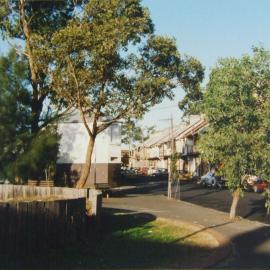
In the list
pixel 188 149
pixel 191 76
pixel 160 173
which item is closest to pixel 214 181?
pixel 191 76

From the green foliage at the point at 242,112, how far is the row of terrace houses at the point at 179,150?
22.9m

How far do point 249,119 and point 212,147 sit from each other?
86.2 inches

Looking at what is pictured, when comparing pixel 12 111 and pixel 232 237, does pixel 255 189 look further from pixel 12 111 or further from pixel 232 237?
pixel 232 237

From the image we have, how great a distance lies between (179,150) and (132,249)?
7719 centimetres

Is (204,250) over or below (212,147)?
below

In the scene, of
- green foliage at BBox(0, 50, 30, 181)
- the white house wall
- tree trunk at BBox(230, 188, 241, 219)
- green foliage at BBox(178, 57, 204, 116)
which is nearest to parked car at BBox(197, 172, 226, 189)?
the white house wall

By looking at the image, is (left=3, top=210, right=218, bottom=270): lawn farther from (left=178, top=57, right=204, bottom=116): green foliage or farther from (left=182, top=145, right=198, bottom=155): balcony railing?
(left=182, top=145, right=198, bottom=155): balcony railing

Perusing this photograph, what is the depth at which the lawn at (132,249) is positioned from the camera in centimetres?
1484

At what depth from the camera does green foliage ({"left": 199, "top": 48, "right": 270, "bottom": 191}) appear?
87.2ft

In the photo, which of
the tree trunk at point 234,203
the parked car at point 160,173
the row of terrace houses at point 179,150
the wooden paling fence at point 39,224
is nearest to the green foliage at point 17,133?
the tree trunk at point 234,203

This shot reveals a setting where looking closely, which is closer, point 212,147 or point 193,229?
point 193,229

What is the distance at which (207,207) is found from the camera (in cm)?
3559

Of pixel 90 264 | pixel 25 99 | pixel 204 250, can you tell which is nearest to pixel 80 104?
pixel 25 99

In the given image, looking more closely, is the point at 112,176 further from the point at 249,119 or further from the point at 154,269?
the point at 154,269
